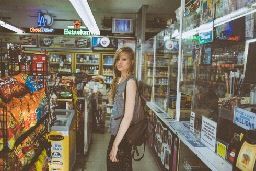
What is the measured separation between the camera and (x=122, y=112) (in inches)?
122

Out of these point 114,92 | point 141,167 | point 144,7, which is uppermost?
point 144,7

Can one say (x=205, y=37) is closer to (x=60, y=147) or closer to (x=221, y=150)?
(x=221, y=150)

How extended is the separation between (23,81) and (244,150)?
2.40 m

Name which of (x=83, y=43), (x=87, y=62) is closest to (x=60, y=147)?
(x=87, y=62)

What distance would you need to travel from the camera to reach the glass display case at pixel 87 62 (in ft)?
44.0

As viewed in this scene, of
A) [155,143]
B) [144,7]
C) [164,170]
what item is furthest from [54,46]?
[164,170]

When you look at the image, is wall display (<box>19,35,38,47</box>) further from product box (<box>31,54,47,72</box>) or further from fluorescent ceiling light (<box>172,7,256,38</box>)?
fluorescent ceiling light (<box>172,7,256,38</box>)

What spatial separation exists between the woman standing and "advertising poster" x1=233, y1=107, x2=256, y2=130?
2.97 ft

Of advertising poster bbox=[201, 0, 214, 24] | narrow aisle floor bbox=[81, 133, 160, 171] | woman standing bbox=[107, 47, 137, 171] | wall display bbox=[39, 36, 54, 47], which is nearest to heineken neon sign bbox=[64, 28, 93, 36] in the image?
wall display bbox=[39, 36, 54, 47]

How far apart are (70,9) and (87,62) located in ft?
7.29

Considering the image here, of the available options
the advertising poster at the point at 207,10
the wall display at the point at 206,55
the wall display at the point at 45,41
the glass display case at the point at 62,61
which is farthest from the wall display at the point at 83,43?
the wall display at the point at 206,55

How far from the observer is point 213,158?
2.88 m

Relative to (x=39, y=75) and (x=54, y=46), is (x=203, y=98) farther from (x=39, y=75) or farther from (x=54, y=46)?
(x=54, y=46)

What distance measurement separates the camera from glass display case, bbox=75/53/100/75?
13.4m
